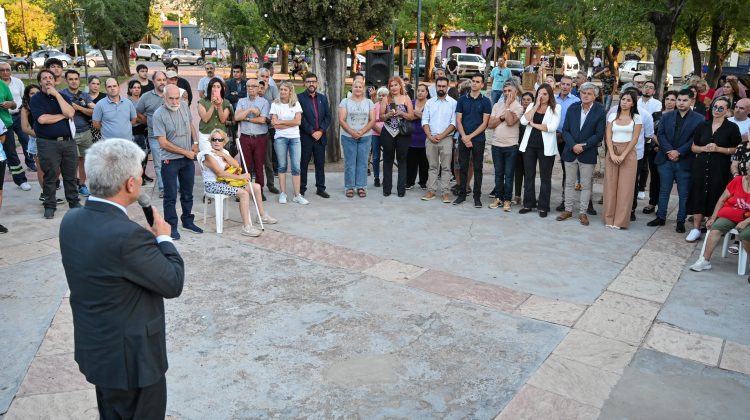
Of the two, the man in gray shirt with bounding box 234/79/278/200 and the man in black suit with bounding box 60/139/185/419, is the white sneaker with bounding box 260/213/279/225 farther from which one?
the man in black suit with bounding box 60/139/185/419

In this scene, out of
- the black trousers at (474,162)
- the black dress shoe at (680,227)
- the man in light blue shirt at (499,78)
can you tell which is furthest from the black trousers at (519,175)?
the man in light blue shirt at (499,78)

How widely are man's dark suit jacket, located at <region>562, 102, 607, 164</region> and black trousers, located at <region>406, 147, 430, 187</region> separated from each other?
2287 mm

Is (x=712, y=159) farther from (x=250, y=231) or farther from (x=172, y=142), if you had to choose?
(x=172, y=142)

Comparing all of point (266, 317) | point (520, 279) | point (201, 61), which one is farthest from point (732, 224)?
point (201, 61)

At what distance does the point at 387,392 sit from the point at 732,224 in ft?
14.4

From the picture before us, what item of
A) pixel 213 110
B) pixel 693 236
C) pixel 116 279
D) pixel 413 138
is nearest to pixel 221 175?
pixel 213 110

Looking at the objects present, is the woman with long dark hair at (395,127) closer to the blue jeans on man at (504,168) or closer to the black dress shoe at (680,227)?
the blue jeans on man at (504,168)

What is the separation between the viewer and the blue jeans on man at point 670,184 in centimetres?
791

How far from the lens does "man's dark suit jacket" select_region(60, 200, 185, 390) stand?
8.44 feet

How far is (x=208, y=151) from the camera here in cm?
757

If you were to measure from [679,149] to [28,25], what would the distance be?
46694 millimetres

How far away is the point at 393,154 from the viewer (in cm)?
945

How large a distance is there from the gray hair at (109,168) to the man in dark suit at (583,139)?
6473 mm

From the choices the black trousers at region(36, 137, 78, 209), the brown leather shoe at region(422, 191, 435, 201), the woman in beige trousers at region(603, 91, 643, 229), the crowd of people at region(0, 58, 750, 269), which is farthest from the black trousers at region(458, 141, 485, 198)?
the black trousers at region(36, 137, 78, 209)
